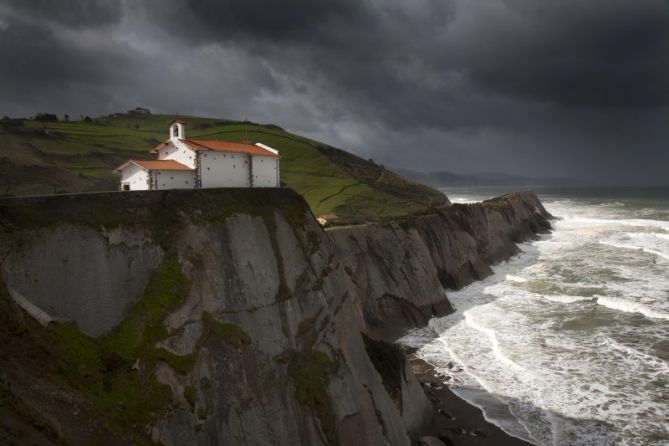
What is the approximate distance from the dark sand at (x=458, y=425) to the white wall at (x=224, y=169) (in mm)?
17909

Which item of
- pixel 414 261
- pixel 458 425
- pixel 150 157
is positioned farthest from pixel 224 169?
pixel 150 157

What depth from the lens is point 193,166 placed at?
26.0 m

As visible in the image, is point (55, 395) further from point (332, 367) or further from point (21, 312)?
point (332, 367)

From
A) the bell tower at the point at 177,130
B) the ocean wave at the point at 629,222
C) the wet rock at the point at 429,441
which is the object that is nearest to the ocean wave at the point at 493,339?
the wet rock at the point at 429,441

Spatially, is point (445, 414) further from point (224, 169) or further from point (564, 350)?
point (224, 169)

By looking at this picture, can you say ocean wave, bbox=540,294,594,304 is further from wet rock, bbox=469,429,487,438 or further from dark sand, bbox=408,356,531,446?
wet rock, bbox=469,429,487,438

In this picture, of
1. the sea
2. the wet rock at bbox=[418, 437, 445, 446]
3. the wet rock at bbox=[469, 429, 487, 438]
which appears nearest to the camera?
the wet rock at bbox=[418, 437, 445, 446]

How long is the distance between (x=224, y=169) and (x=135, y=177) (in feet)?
16.8

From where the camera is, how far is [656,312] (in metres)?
39.0

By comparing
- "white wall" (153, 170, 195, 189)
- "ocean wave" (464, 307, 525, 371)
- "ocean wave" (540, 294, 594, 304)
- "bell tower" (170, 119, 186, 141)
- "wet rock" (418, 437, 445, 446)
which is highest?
"bell tower" (170, 119, 186, 141)

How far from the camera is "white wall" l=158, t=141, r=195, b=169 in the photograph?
26.1 m

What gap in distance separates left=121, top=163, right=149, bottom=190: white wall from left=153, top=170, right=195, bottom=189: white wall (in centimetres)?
58

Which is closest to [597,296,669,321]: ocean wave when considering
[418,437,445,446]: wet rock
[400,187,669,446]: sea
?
[400,187,669,446]: sea

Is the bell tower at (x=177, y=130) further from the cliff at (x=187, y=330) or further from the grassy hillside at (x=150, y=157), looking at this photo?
the grassy hillside at (x=150, y=157)
